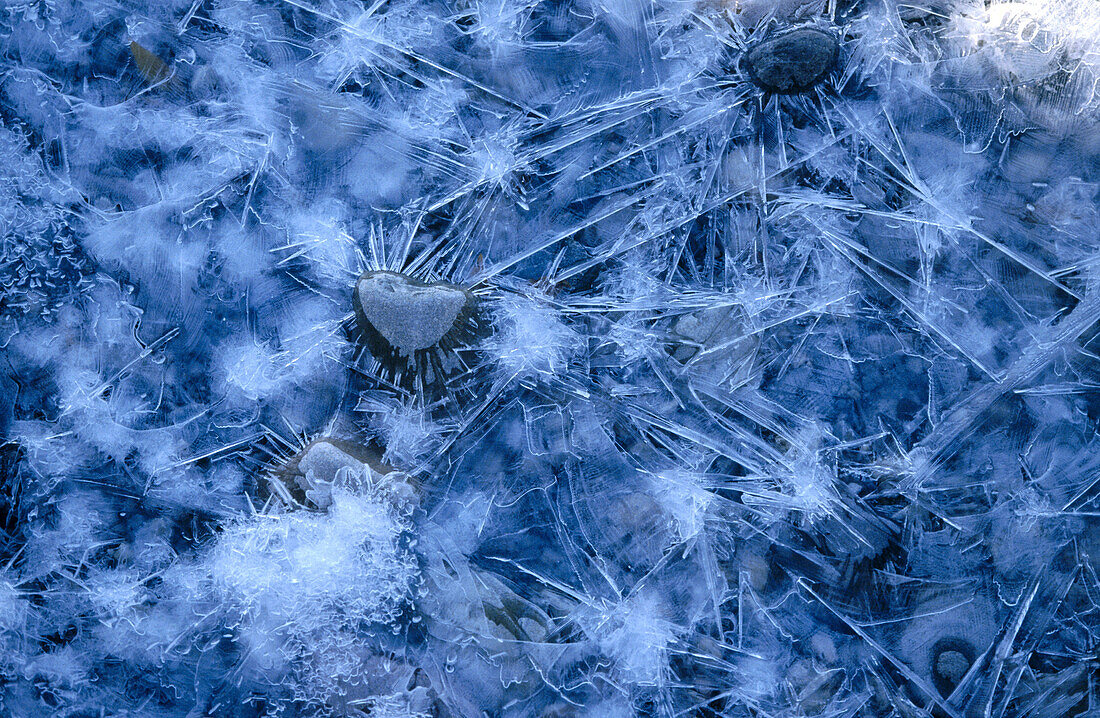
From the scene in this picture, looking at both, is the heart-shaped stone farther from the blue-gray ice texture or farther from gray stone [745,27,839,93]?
gray stone [745,27,839,93]

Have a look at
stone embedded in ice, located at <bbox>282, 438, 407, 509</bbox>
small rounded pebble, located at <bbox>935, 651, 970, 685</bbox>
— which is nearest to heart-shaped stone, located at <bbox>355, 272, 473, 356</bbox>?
stone embedded in ice, located at <bbox>282, 438, 407, 509</bbox>

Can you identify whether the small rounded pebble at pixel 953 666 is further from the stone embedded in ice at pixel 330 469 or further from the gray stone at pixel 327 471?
the gray stone at pixel 327 471

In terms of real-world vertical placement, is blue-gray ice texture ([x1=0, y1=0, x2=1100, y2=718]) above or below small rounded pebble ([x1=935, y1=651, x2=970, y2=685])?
above

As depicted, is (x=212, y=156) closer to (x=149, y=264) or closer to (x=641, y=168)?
(x=149, y=264)

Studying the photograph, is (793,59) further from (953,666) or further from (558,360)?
(953,666)

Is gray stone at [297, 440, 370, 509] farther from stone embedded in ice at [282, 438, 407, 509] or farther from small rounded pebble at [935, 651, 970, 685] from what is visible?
small rounded pebble at [935, 651, 970, 685]

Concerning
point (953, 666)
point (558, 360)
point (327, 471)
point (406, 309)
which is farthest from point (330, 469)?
point (953, 666)

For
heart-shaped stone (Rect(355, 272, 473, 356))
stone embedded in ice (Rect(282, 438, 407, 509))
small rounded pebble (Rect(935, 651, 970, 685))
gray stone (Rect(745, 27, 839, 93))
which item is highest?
gray stone (Rect(745, 27, 839, 93))
